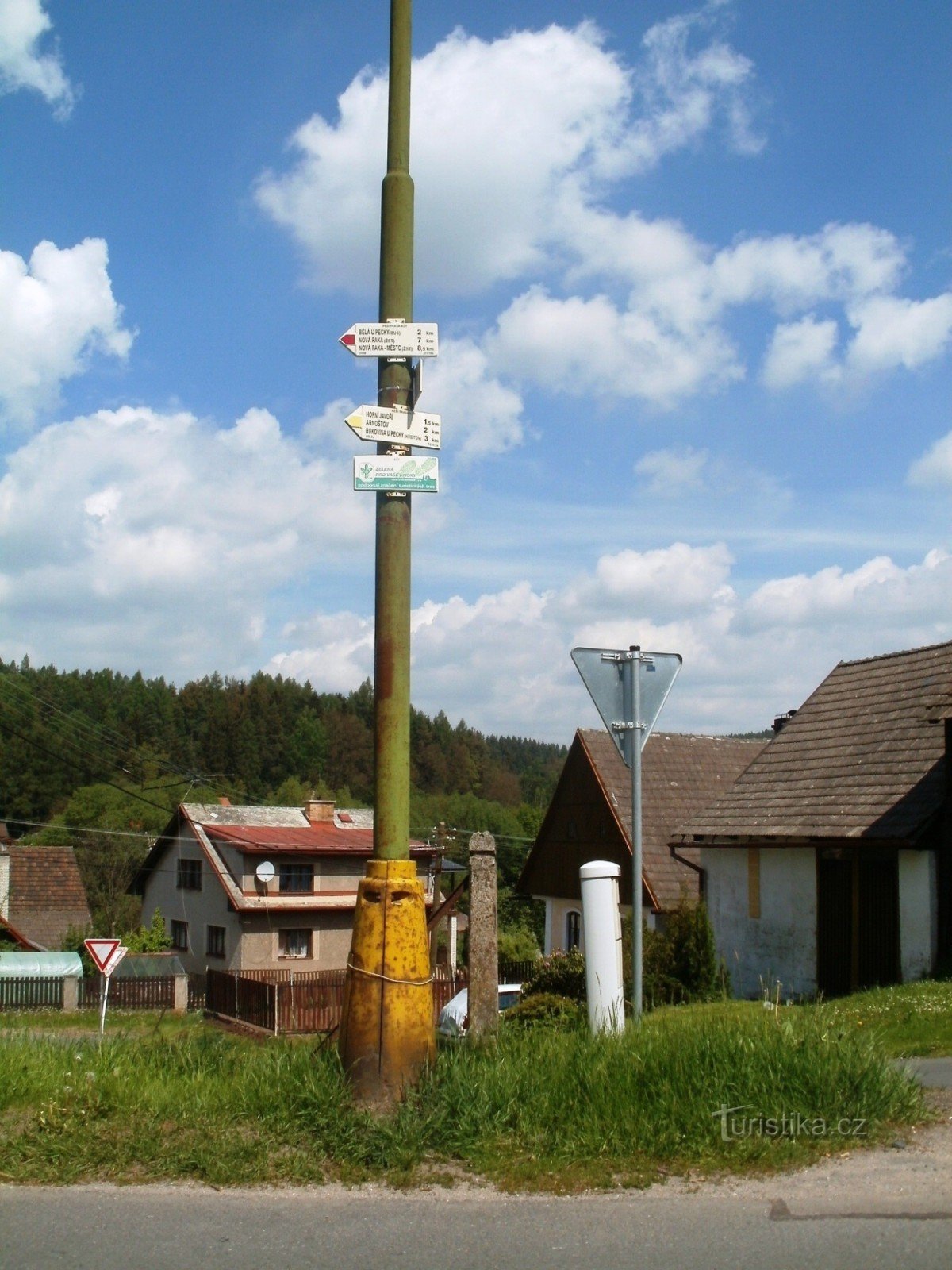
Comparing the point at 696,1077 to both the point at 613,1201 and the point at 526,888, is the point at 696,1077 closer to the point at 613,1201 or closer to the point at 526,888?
the point at 613,1201

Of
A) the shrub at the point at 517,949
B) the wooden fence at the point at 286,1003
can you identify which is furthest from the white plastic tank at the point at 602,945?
the shrub at the point at 517,949

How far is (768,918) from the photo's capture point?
71.2ft

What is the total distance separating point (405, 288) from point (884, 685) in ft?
61.6

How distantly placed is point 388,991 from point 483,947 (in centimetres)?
115

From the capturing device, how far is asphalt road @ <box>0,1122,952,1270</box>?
14.5ft

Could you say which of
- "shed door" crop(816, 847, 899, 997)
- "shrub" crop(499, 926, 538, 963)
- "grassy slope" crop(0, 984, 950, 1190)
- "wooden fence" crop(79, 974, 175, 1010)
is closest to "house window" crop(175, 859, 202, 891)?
"wooden fence" crop(79, 974, 175, 1010)

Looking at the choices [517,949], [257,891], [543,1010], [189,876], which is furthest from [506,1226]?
Answer: [189,876]

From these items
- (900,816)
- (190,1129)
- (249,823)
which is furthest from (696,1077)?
(249,823)

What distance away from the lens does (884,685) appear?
76.4ft

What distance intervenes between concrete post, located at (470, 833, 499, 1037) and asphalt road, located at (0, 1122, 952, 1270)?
1.87 meters

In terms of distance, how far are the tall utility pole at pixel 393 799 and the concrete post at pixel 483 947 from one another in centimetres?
72

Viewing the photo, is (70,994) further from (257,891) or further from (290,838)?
(290,838)

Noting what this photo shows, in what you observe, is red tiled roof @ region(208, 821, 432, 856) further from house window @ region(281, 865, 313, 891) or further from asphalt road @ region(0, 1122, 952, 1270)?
asphalt road @ region(0, 1122, 952, 1270)

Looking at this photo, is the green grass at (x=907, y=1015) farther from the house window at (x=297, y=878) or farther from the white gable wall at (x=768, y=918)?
the house window at (x=297, y=878)
